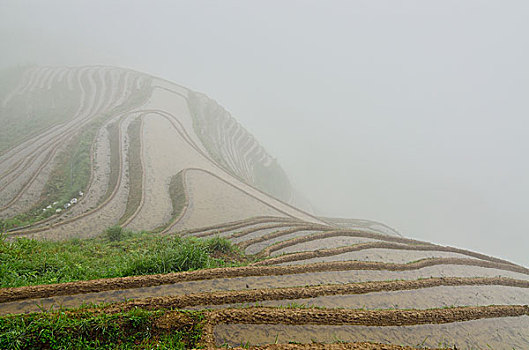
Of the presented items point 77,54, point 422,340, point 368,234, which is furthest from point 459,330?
point 77,54

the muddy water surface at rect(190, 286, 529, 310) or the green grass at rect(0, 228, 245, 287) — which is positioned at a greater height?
the muddy water surface at rect(190, 286, 529, 310)

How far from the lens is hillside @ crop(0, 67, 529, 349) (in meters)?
4.96

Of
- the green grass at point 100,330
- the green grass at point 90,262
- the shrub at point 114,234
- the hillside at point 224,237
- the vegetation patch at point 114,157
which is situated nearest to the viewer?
the green grass at point 100,330

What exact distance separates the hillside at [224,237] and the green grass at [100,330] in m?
0.18

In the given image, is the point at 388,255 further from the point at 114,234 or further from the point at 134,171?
the point at 134,171

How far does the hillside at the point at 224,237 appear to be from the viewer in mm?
4957

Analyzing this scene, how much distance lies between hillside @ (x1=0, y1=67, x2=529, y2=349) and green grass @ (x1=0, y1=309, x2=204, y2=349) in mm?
180

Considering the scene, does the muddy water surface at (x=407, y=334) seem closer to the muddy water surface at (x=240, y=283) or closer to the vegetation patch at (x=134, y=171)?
the muddy water surface at (x=240, y=283)

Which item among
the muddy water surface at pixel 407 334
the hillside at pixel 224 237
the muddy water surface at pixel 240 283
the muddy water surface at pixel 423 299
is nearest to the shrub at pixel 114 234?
the hillside at pixel 224 237

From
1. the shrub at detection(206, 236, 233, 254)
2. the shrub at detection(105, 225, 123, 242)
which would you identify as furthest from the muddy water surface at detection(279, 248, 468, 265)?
the shrub at detection(105, 225, 123, 242)

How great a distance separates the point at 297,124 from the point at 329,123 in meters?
15.9

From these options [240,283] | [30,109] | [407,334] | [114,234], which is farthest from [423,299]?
[30,109]

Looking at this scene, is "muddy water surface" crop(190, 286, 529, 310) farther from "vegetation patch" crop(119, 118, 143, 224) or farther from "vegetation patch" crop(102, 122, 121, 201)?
"vegetation patch" crop(102, 122, 121, 201)

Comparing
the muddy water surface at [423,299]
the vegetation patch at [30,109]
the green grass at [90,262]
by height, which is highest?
the vegetation patch at [30,109]
